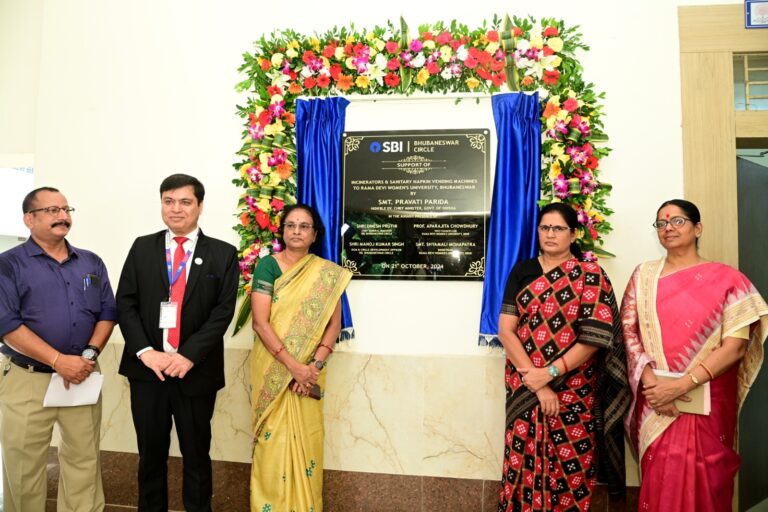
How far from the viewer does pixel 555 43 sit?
2707 millimetres

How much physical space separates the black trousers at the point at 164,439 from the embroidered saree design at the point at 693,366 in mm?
2050

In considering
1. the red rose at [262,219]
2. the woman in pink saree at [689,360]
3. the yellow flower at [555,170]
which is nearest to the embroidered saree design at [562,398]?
the woman in pink saree at [689,360]

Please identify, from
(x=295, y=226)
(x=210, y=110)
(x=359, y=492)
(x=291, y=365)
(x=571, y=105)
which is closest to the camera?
(x=291, y=365)

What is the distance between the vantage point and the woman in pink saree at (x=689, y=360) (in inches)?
82.7

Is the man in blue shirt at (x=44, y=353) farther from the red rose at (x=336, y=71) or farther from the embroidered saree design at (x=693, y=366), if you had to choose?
the embroidered saree design at (x=693, y=366)

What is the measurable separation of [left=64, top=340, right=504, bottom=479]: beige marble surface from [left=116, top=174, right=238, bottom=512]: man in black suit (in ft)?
2.26

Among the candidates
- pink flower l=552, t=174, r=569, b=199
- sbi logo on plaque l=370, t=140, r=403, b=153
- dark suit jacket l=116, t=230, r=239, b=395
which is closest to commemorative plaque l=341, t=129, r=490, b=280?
sbi logo on plaque l=370, t=140, r=403, b=153

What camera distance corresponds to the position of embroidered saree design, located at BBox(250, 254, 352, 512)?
2406mm

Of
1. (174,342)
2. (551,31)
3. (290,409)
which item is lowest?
(290,409)

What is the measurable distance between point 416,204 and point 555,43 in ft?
3.90

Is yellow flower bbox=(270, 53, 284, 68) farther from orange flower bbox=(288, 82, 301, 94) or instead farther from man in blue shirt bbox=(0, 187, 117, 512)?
man in blue shirt bbox=(0, 187, 117, 512)

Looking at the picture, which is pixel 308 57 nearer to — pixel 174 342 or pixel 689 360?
pixel 174 342

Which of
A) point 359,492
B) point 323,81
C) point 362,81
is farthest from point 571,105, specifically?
point 359,492

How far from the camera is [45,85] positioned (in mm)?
3314
